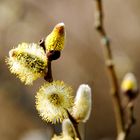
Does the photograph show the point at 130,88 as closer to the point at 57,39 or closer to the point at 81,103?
the point at 81,103

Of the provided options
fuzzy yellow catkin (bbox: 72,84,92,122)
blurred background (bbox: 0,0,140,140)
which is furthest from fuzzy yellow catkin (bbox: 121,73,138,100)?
blurred background (bbox: 0,0,140,140)

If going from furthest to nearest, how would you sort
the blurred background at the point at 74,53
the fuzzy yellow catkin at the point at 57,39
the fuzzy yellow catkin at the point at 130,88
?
the blurred background at the point at 74,53 < the fuzzy yellow catkin at the point at 130,88 < the fuzzy yellow catkin at the point at 57,39

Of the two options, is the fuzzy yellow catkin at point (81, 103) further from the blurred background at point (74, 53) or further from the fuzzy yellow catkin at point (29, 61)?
the blurred background at point (74, 53)

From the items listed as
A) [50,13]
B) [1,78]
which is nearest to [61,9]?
[50,13]

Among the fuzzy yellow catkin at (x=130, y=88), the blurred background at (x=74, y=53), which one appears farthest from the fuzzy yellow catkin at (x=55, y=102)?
the blurred background at (x=74, y=53)

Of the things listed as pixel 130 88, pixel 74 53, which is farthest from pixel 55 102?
pixel 74 53
